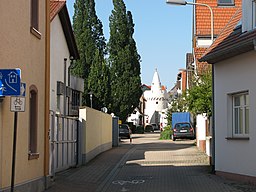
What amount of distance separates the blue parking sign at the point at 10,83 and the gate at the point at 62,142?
6.83m

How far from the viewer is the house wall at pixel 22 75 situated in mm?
11641

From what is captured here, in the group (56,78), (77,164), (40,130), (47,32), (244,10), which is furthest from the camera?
(56,78)

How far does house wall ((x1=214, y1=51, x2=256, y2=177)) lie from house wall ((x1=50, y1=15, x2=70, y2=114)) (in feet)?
31.7

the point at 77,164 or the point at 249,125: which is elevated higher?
the point at 249,125

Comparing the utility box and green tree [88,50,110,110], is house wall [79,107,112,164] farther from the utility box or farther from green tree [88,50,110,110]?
green tree [88,50,110,110]

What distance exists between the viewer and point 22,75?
13086 mm

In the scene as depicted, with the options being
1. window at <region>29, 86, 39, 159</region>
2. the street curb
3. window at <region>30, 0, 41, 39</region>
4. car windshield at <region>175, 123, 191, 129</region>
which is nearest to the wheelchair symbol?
window at <region>29, 86, 39, 159</region>

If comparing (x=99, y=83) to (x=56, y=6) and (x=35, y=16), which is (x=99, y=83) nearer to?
(x=56, y=6)

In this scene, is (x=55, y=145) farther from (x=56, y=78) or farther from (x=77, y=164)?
(x=56, y=78)

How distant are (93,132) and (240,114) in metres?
10.5

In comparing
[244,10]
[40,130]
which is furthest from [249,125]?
[40,130]

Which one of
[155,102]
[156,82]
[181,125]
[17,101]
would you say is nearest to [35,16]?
[17,101]

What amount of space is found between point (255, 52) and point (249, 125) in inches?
86.2

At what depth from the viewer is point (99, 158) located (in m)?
27.0
